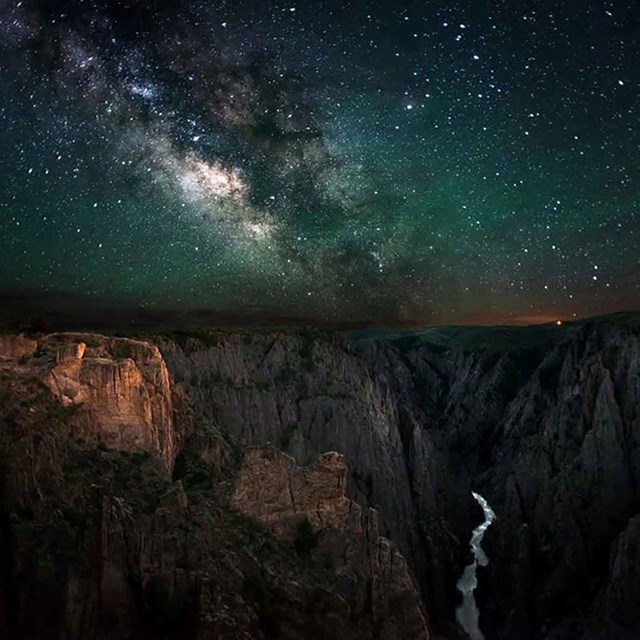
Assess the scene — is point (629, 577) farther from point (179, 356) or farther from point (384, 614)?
point (179, 356)

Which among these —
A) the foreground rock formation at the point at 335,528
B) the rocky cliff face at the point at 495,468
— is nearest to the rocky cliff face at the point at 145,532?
the foreground rock formation at the point at 335,528

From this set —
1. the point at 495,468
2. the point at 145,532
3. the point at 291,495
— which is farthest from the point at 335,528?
the point at 495,468

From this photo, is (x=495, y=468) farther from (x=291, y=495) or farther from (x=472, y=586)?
(x=291, y=495)

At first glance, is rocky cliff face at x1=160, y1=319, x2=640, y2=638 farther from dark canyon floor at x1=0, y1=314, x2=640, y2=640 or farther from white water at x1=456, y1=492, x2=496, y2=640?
white water at x1=456, y1=492, x2=496, y2=640

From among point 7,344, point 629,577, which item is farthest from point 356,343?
point 7,344

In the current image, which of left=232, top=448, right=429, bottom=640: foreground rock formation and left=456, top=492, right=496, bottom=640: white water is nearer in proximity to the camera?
left=232, top=448, right=429, bottom=640: foreground rock formation

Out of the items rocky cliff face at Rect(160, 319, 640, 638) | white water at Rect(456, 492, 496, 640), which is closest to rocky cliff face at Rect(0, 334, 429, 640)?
rocky cliff face at Rect(160, 319, 640, 638)
